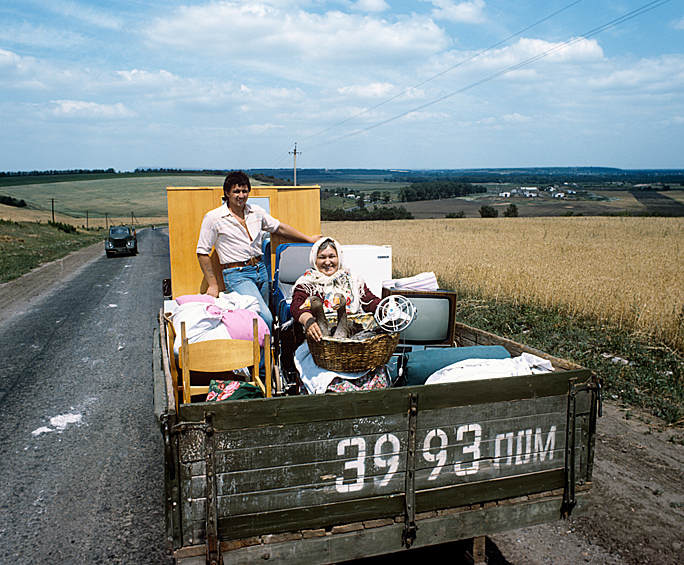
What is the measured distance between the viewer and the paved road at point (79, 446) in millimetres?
3510

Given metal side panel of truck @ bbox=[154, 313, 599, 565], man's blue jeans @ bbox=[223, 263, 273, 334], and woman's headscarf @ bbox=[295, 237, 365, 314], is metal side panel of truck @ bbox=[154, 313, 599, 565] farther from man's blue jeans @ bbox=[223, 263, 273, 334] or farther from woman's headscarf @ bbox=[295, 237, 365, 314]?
man's blue jeans @ bbox=[223, 263, 273, 334]

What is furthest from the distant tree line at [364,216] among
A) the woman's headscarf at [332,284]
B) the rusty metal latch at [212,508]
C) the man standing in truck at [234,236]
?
the rusty metal latch at [212,508]

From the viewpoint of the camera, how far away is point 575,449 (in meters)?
2.64

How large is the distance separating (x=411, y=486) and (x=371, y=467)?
0.70 feet

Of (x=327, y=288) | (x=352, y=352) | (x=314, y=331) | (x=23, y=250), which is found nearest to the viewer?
(x=352, y=352)

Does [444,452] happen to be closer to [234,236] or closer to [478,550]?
[478,550]

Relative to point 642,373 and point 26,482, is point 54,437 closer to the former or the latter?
point 26,482

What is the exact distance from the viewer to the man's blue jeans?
4922mm

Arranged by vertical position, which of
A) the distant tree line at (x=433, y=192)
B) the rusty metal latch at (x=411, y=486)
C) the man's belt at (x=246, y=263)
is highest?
the distant tree line at (x=433, y=192)

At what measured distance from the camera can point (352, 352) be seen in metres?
2.83

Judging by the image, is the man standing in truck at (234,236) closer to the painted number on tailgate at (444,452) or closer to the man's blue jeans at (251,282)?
the man's blue jeans at (251,282)

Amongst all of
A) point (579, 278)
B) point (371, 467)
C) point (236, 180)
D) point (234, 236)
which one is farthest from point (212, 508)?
point (579, 278)

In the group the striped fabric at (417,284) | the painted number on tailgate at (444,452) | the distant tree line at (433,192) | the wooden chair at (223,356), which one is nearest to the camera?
the painted number on tailgate at (444,452)

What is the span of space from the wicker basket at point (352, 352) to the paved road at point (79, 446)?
66.5 inches
